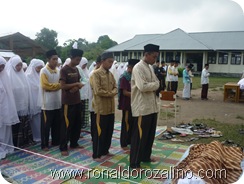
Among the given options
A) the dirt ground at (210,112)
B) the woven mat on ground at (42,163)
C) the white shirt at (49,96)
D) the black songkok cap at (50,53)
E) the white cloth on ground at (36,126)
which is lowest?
the woven mat on ground at (42,163)

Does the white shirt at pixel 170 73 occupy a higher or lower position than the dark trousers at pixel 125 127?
higher

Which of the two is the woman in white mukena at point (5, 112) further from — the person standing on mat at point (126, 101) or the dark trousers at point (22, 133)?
the person standing on mat at point (126, 101)

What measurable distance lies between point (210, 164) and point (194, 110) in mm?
5840

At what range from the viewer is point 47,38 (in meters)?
6.18

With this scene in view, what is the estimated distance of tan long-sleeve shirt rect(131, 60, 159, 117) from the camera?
3.19 m

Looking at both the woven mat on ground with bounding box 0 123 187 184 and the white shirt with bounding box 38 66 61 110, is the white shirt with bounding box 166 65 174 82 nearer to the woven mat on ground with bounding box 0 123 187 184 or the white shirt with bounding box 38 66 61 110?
the woven mat on ground with bounding box 0 123 187 184

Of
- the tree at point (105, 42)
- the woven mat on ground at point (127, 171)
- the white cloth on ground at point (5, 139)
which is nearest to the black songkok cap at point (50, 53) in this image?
the white cloth on ground at point (5, 139)

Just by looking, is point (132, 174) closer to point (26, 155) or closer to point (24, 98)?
point (26, 155)

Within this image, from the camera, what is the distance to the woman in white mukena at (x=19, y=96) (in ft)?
13.5

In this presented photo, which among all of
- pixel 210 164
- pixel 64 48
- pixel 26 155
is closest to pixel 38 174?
pixel 26 155

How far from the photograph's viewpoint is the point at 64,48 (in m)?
6.21

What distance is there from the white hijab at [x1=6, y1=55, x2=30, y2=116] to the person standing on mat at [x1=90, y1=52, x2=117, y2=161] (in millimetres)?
1386

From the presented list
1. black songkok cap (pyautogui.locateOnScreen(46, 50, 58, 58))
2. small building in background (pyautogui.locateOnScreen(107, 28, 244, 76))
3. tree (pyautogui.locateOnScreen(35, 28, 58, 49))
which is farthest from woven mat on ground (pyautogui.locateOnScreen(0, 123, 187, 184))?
small building in background (pyautogui.locateOnScreen(107, 28, 244, 76))

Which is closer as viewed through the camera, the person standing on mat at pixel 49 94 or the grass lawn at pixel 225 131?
the person standing on mat at pixel 49 94
